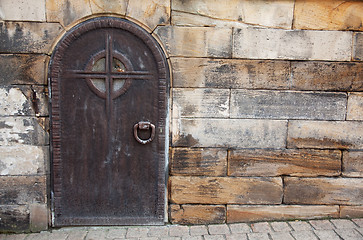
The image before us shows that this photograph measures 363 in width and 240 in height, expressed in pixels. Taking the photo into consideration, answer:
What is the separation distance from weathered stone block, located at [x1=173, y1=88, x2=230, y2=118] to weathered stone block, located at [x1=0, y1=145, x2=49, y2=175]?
163 centimetres

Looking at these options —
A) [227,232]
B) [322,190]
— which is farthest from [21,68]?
[322,190]

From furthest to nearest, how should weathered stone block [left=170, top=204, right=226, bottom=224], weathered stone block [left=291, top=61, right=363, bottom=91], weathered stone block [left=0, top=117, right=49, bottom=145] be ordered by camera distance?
weathered stone block [left=170, top=204, right=226, bottom=224] < weathered stone block [left=291, top=61, right=363, bottom=91] < weathered stone block [left=0, top=117, right=49, bottom=145]

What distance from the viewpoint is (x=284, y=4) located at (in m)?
2.79

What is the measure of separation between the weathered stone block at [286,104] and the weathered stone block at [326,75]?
9 cm

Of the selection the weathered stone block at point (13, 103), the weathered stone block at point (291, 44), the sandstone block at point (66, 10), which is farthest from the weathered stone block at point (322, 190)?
the weathered stone block at point (13, 103)

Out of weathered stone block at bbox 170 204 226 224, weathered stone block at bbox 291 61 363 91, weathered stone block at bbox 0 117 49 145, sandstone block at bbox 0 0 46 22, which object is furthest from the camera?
weathered stone block at bbox 170 204 226 224

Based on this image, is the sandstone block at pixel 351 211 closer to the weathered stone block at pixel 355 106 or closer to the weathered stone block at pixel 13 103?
the weathered stone block at pixel 355 106

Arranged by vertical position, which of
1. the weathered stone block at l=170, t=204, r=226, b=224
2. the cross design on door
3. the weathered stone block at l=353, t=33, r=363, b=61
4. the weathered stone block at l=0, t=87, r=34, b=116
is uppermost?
the weathered stone block at l=353, t=33, r=363, b=61

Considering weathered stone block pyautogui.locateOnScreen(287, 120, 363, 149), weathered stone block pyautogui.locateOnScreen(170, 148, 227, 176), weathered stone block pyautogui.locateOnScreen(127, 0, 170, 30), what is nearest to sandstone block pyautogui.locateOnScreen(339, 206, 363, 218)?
weathered stone block pyautogui.locateOnScreen(287, 120, 363, 149)

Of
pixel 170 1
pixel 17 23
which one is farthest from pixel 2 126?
pixel 170 1

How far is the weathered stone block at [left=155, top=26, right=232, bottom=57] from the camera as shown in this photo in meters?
2.78

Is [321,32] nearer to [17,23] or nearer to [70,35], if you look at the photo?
[70,35]

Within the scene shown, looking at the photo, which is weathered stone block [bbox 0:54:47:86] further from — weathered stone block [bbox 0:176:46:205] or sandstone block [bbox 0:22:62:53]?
weathered stone block [bbox 0:176:46:205]

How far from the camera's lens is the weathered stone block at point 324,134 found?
294 centimetres
